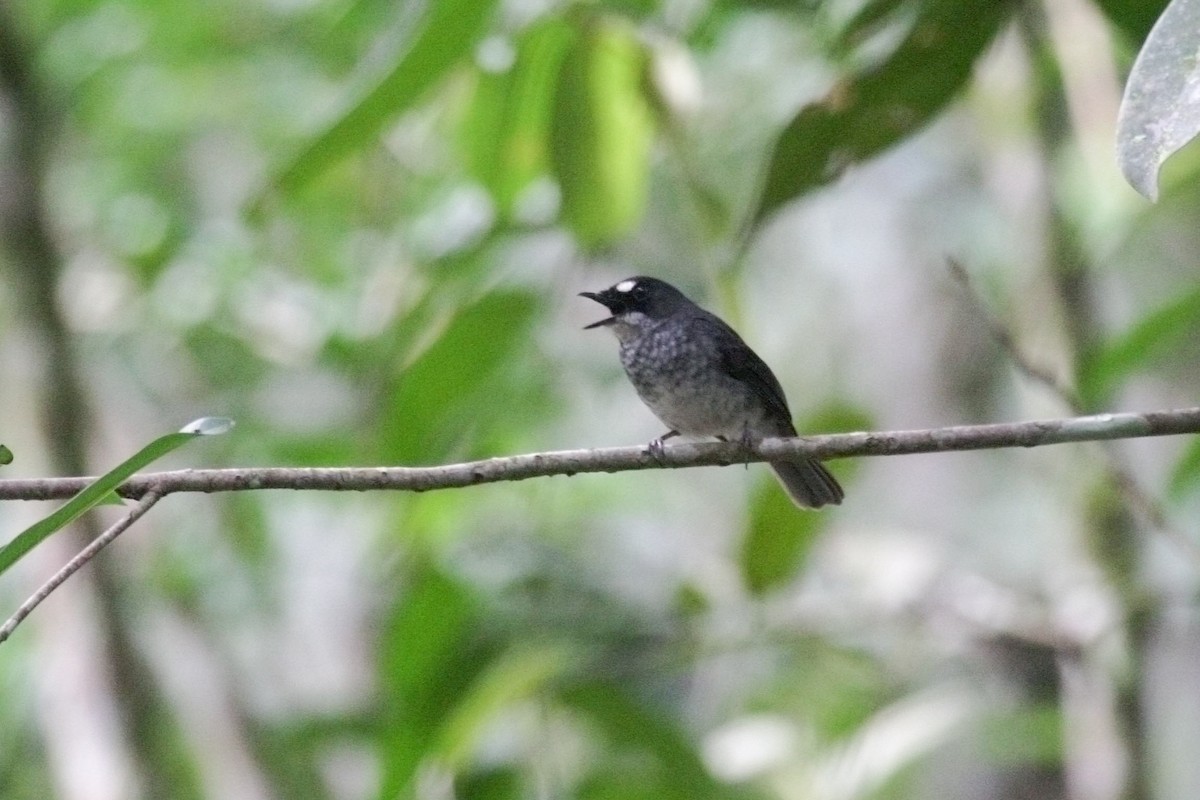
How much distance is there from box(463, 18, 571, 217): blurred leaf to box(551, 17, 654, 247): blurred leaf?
37 mm

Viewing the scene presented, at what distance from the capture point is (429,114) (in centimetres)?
430

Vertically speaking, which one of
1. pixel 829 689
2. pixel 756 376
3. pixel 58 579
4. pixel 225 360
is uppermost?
pixel 225 360

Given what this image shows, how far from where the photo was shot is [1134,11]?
2.03m

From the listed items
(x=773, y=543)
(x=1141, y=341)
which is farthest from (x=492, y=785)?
(x=1141, y=341)

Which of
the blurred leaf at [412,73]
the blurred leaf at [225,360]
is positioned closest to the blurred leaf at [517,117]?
the blurred leaf at [412,73]

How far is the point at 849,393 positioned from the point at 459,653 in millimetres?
2449

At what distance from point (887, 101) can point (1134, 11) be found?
0.34m

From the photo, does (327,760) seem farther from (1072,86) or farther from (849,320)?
(1072,86)

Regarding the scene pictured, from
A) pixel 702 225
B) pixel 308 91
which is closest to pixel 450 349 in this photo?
pixel 702 225

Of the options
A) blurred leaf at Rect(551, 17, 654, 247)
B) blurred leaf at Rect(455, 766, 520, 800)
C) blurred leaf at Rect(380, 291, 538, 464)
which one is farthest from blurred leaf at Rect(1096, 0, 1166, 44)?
blurred leaf at Rect(455, 766, 520, 800)

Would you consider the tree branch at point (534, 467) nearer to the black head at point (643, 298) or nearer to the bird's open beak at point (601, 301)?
the bird's open beak at point (601, 301)

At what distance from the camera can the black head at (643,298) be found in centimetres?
379

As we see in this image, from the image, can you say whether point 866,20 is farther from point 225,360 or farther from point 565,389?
point 225,360

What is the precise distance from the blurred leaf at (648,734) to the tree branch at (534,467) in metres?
1.31
